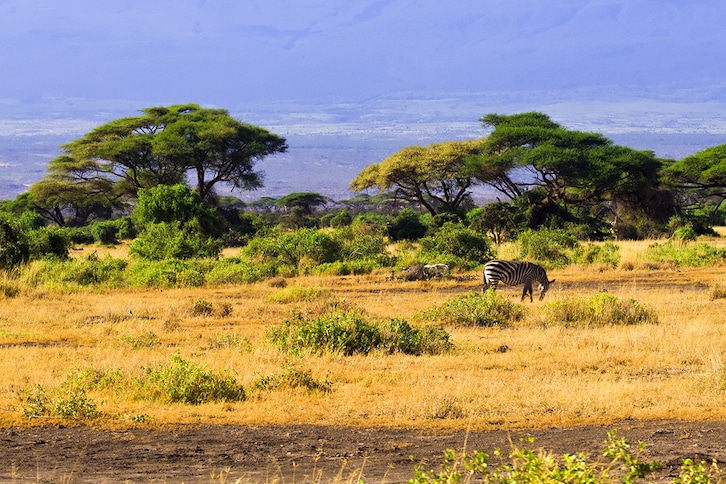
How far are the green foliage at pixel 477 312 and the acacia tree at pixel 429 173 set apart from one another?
21898 mm

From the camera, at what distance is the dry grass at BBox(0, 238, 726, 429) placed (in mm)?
7980

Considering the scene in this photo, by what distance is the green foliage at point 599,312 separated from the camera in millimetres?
13195

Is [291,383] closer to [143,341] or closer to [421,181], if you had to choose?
[143,341]

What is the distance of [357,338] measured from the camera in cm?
1123

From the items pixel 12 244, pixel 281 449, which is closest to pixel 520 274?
pixel 281 449

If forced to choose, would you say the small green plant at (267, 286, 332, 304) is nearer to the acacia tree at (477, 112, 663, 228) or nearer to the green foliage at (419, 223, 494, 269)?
the green foliage at (419, 223, 494, 269)

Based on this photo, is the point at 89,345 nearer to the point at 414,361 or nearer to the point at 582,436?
the point at 414,361

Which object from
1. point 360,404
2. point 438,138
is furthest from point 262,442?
point 438,138

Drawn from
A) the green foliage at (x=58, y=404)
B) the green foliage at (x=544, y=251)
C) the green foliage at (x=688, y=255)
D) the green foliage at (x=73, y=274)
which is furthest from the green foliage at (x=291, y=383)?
the green foliage at (x=688, y=255)

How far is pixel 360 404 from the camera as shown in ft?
27.4

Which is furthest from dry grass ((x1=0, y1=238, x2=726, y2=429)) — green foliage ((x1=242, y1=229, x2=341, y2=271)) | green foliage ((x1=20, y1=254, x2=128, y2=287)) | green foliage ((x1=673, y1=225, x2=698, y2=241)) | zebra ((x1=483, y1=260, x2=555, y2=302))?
green foliage ((x1=673, y1=225, x2=698, y2=241))

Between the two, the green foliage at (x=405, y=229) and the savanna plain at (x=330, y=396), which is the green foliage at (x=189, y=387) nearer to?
the savanna plain at (x=330, y=396)

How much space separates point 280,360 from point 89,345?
2751mm

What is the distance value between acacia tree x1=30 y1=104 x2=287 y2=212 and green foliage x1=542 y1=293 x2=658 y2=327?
25701mm
